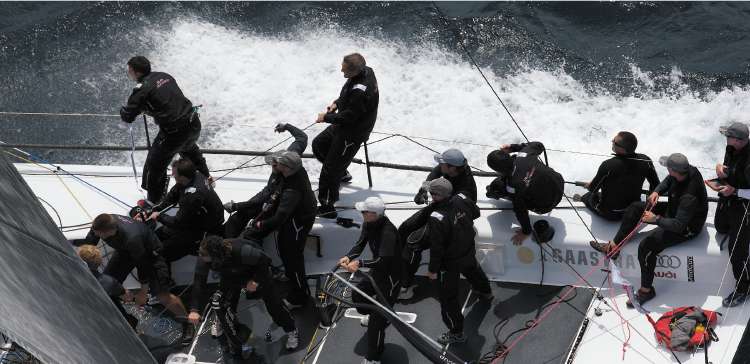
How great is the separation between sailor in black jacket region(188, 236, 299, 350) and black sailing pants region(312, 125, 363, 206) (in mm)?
1104

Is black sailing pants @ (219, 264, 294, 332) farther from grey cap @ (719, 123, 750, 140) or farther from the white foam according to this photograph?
grey cap @ (719, 123, 750, 140)

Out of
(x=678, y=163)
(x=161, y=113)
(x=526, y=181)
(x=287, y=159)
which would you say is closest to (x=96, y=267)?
(x=287, y=159)

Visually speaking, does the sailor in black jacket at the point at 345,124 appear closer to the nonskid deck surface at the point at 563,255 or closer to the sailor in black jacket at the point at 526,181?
the nonskid deck surface at the point at 563,255

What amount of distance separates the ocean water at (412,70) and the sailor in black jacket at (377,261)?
2857mm

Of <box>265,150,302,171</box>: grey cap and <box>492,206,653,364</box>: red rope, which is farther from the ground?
<box>265,150,302,171</box>: grey cap

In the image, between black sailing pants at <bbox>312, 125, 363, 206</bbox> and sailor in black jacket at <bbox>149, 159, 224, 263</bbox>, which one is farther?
black sailing pants at <bbox>312, 125, 363, 206</bbox>

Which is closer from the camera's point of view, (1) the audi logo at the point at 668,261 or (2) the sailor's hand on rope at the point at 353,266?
(2) the sailor's hand on rope at the point at 353,266

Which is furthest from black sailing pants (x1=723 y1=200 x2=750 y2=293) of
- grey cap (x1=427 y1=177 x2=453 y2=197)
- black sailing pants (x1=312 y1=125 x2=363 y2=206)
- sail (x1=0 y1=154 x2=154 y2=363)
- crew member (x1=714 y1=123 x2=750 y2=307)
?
sail (x1=0 y1=154 x2=154 y2=363)

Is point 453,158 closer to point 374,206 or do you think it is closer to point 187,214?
point 374,206

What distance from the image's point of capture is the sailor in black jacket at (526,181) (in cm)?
581

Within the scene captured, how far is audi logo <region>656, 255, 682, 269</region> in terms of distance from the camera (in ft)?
19.1

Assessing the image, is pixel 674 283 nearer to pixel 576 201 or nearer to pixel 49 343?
pixel 576 201

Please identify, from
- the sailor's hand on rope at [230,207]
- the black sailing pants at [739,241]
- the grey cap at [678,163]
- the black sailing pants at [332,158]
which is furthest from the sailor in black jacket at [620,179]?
the sailor's hand on rope at [230,207]

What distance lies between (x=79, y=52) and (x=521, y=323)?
7247 millimetres
